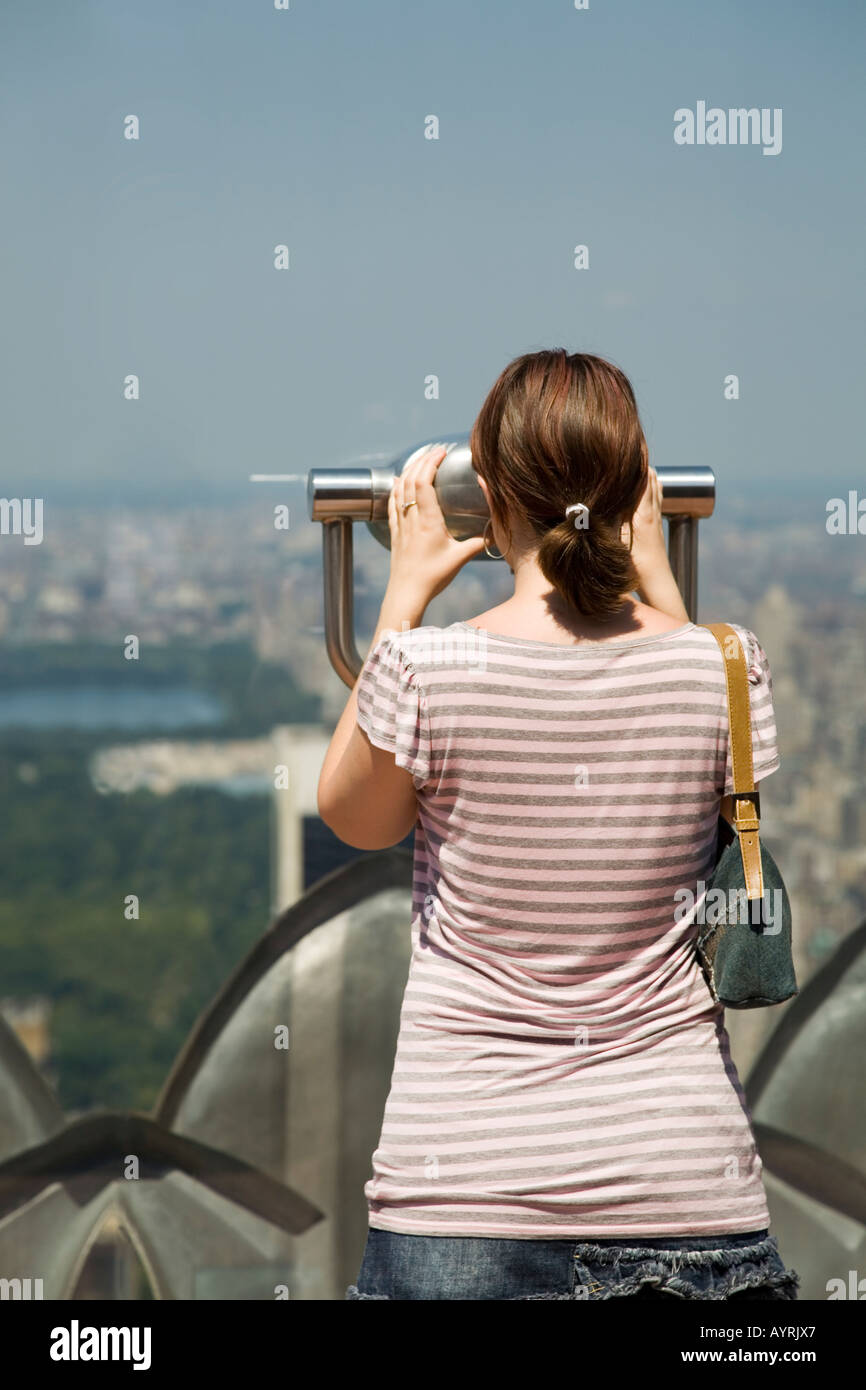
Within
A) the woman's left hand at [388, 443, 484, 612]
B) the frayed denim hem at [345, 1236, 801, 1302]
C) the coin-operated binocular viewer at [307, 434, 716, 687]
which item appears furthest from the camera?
the coin-operated binocular viewer at [307, 434, 716, 687]

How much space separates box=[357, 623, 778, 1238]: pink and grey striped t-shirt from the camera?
748 mm

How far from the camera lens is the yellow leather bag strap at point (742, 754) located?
2.54 ft

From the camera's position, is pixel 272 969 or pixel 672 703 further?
pixel 272 969

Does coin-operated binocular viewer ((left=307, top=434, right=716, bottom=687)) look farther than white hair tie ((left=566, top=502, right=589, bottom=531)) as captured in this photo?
Yes

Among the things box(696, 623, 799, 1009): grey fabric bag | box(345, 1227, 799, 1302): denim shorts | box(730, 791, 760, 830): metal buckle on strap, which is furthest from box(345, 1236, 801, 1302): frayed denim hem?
box(730, 791, 760, 830): metal buckle on strap

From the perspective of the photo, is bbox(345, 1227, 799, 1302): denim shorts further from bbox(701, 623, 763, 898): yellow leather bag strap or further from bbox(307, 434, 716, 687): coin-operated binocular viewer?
bbox(307, 434, 716, 687): coin-operated binocular viewer

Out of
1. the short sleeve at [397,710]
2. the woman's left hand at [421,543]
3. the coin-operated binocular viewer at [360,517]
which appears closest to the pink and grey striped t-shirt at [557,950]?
the short sleeve at [397,710]

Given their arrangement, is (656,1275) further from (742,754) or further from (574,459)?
(574,459)

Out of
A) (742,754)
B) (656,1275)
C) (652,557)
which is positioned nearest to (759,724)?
(742,754)

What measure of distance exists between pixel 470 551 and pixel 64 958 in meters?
0.84

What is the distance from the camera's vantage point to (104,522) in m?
1.47

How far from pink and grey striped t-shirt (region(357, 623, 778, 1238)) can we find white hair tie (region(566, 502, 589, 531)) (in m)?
0.07
